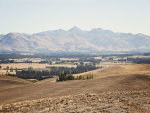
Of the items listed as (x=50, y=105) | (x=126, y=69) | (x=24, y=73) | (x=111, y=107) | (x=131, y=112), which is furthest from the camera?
(x=24, y=73)

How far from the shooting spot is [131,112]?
71.6 feet

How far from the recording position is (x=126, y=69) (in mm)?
93062

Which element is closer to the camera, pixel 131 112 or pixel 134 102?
pixel 131 112

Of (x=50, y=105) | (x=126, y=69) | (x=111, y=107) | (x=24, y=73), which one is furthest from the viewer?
(x=24, y=73)

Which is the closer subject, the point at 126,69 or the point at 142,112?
the point at 142,112

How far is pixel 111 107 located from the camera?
77.8 ft

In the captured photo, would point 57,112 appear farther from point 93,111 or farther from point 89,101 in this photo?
point 89,101

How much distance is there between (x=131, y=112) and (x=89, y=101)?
677cm

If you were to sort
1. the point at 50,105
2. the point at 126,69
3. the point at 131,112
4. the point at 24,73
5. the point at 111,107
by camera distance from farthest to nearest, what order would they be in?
the point at 24,73
the point at 126,69
the point at 50,105
the point at 111,107
the point at 131,112

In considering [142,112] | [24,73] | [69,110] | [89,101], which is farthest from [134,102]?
[24,73]

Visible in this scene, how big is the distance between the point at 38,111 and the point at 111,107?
346 inches

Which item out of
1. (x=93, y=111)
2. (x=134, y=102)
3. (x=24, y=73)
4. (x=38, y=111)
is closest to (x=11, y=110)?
(x=38, y=111)

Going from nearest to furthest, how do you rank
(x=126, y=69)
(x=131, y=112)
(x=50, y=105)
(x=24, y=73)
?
(x=131, y=112)
(x=50, y=105)
(x=126, y=69)
(x=24, y=73)

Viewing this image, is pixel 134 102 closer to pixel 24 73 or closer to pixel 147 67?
pixel 147 67
